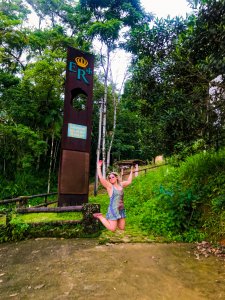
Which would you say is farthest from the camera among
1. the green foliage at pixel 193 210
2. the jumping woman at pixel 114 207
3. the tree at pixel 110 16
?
the tree at pixel 110 16

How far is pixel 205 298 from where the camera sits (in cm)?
360

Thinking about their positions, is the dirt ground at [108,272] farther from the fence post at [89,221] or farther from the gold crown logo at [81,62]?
the gold crown logo at [81,62]

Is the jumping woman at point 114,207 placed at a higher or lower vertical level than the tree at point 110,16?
lower

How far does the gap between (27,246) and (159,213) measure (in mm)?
3780

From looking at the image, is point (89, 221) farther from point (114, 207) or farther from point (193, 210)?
point (193, 210)

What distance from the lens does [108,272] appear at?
446 centimetres

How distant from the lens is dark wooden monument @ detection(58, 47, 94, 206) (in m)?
8.92

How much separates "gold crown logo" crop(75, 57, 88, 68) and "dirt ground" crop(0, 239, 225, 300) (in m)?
6.70

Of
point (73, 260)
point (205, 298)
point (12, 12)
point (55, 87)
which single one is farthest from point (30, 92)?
point (205, 298)

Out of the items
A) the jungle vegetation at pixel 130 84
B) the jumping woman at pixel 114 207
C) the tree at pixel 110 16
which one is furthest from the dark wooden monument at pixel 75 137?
the tree at pixel 110 16

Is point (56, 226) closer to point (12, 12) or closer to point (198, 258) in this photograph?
point (198, 258)

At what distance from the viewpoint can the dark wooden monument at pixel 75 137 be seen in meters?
8.92

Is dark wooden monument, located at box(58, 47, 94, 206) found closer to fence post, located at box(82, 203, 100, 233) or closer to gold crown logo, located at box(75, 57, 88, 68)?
gold crown logo, located at box(75, 57, 88, 68)

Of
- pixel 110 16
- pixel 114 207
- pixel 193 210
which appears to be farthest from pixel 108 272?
pixel 110 16
